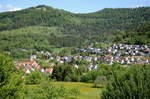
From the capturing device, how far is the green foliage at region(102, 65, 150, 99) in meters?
24.5

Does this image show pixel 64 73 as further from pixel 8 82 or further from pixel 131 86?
pixel 131 86

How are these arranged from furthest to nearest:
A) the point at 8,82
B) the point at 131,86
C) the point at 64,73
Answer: the point at 64,73, the point at 8,82, the point at 131,86

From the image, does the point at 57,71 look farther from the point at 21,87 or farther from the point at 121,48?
the point at 121,48

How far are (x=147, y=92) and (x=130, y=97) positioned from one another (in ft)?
4.86

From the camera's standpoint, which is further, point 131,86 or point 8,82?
point 8,82

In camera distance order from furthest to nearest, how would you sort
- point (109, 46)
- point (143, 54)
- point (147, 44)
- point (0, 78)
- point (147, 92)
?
point (109, 46)
point (147, 44)
point (143, 54)
point (0, 78)
point (147, 92)

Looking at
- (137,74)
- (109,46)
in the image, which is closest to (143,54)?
(109,46)

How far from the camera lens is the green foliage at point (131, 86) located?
2445 cm

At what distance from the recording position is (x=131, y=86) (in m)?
25.1

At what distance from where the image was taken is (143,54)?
15675 centimetres

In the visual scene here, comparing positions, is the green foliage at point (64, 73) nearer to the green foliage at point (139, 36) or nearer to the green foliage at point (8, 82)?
the green foliage at point (8, 82)

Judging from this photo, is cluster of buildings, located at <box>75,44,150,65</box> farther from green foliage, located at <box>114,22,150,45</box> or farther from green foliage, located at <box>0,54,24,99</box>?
green foliage, located at <box>0,54,24,99</box>

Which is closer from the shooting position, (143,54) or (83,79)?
(83,79)

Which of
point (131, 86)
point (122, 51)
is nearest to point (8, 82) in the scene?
point (131, 86)
